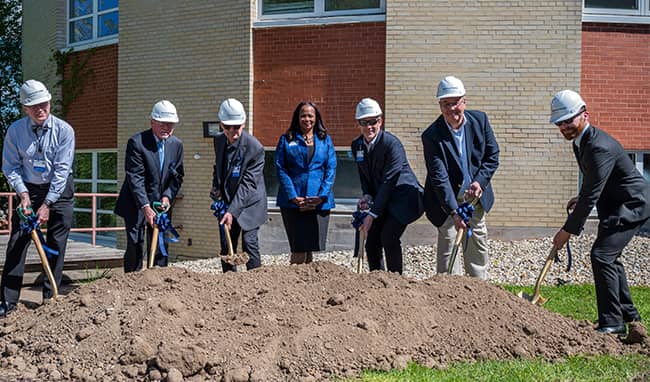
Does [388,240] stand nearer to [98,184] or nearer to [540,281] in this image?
[540,281]

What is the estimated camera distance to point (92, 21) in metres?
16.3

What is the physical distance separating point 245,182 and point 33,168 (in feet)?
6.73

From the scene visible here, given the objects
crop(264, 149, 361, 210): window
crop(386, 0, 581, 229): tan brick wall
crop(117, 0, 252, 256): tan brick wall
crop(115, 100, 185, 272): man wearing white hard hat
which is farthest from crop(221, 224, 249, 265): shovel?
crop(117, 0, 252, 256): tan brick wall

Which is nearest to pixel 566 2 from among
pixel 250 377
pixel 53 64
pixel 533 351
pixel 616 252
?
pixel 616 252

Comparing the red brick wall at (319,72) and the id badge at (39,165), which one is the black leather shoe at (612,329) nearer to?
the id badge at (39,165)

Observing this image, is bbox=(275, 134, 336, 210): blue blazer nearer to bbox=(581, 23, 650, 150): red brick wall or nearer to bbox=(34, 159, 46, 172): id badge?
bbox=(34, 159, 46, 172): id badge

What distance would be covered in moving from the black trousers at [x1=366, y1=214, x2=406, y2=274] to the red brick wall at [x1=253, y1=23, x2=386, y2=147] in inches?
216

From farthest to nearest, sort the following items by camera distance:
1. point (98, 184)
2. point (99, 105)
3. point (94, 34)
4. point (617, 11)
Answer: point (98, 184), point (94, 34), point (99, 105), point (617, 11)

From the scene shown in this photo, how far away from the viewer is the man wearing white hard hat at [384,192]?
6.95 meters

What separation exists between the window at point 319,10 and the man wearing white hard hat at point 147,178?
5632 mm

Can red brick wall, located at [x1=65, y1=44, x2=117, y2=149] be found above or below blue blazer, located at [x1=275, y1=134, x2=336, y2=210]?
above

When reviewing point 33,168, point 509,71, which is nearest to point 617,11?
point 509,71

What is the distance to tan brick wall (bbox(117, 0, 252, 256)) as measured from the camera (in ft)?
43.3

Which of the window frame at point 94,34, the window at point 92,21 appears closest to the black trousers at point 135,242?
the window frame at point 94,34
